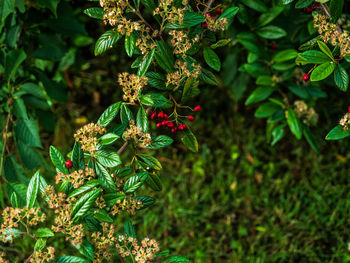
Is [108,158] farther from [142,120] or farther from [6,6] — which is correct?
[6,6]

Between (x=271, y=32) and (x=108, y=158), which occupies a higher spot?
(x=271, y=32)

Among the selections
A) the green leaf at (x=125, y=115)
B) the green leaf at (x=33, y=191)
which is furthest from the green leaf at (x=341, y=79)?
the green leaf at (x=33, y=191)

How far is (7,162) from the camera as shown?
5.96 ft

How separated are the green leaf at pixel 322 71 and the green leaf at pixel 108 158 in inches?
27.8

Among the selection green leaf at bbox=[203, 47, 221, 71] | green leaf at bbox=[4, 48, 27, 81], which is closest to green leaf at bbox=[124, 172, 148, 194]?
green leaf at bbox=[203, 47, 221, 71]

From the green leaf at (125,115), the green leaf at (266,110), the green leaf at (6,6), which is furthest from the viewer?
the green leaf at (266,110)

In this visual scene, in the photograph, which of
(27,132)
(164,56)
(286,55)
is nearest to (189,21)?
(164,56)

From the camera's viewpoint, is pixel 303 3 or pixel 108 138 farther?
pixel 303 3

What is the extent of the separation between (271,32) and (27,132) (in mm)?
1425

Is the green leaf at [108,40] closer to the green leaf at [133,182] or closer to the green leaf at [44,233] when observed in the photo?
the green leaf at [133,182]

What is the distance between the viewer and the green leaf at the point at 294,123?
2.06 m

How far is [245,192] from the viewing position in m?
2.78

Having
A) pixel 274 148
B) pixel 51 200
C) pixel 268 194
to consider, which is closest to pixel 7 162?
pixel 51 200

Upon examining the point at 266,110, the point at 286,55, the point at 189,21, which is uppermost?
the point at 189,21
